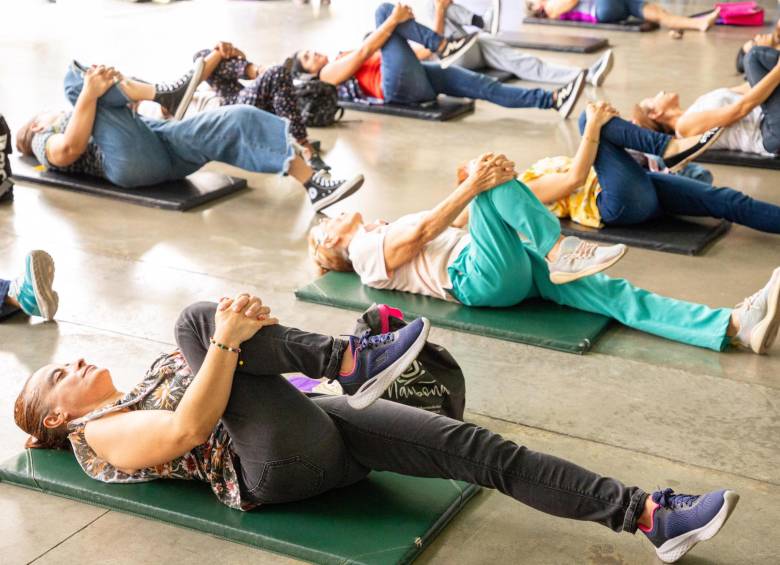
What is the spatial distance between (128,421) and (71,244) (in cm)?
273

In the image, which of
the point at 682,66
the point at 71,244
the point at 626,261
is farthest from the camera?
the point at 682,66

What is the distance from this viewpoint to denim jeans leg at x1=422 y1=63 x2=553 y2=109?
25.1ft

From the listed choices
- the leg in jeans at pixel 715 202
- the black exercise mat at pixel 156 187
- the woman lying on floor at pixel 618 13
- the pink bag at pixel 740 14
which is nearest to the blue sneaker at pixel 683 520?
the leg in jeans at pixel 715 202

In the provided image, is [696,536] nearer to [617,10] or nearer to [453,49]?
[453,49]

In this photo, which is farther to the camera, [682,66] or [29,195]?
[682,66]

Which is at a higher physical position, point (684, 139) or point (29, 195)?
point (684, 139)

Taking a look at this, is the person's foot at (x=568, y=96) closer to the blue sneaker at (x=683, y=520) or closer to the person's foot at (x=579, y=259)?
the person's foot at (x=579, y=259)

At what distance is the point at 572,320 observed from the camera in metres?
4.15

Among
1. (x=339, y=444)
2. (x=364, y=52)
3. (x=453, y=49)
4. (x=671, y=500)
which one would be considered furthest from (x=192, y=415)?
(x=453, y=49)

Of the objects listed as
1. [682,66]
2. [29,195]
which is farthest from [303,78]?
[682,66]

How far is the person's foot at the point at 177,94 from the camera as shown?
618 centimetres

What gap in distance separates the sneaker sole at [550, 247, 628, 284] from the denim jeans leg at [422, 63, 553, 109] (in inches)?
147

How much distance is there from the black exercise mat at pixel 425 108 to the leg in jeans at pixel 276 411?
16.5 feet

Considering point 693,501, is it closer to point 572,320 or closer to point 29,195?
point 572,320
